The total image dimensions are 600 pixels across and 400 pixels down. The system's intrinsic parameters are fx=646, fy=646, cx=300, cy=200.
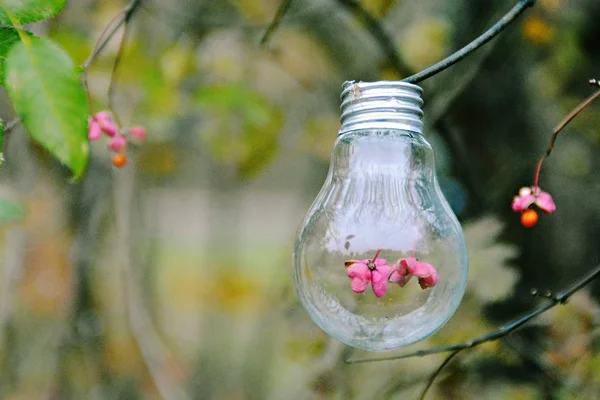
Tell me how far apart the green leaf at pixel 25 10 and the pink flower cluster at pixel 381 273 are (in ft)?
1.31

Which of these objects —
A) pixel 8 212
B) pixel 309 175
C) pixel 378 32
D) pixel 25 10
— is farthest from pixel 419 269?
pixel 309 175

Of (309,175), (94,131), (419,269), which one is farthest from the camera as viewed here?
(309,175)

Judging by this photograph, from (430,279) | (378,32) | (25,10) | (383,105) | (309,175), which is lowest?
(309,175)

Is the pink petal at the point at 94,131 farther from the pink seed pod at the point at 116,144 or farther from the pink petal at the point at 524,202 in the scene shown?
the pink petal at the point at 524,202

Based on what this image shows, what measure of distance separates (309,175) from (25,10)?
2830 millimetres

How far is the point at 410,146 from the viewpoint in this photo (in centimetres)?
73

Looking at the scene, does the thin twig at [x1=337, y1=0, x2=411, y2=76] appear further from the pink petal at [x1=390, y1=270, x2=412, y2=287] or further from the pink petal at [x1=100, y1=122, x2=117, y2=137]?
the pink petal at [x1=390, y1=270, x2=412, y2=287]

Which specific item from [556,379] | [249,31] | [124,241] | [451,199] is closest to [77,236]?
[124,241]

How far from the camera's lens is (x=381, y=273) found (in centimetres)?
67

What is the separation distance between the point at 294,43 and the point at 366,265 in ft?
5.69

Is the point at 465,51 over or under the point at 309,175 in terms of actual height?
over

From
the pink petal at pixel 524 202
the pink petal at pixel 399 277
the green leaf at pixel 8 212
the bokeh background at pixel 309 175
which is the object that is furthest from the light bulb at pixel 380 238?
the bokeh background at pixel 309 175

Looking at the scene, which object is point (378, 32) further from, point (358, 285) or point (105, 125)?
point (358, 285)

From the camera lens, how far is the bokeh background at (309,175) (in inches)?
62.3
